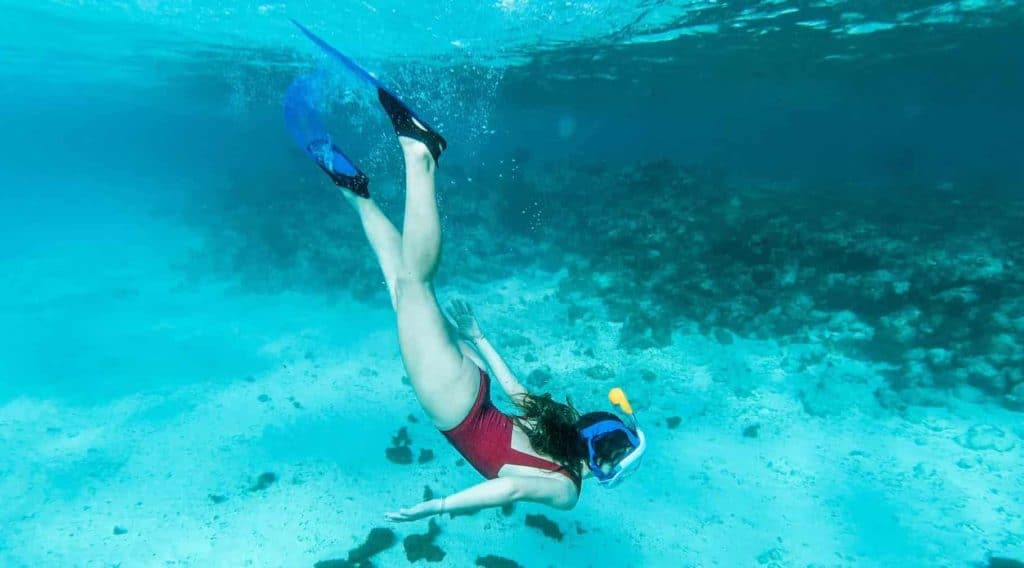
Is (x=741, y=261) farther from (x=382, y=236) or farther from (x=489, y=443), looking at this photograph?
(x=382, y=236)

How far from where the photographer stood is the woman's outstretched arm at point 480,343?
16.0 feet

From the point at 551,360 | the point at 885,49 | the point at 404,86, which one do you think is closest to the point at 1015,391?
the point at 551,360

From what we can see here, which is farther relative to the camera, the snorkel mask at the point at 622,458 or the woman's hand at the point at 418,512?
the snorkel mask at the point at 622,458

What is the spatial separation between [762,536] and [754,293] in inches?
260

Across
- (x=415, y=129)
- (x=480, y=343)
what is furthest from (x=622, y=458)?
(x=415, y=129)

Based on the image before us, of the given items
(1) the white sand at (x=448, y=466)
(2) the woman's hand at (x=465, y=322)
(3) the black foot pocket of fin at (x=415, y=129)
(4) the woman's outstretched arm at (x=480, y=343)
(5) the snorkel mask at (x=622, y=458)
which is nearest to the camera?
(5) the snorkel mask at (x=622, y=458)

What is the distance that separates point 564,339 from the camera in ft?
39.7

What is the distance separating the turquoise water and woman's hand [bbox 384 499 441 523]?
4.31m

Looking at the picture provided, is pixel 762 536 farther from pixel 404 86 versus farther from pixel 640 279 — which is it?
pixel 404 86

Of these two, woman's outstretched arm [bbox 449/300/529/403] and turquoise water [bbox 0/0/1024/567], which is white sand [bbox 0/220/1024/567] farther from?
woman's outstretched arm [bbox 449/300/529/403]

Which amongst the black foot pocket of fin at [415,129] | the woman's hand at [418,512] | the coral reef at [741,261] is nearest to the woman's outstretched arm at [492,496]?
the woman's hand at [418,512]

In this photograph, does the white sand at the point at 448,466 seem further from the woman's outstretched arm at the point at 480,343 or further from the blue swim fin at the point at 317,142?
Answer: the blue swim fin at the point at 317,142

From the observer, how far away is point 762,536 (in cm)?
711

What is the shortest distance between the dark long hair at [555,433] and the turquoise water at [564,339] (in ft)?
12.8
